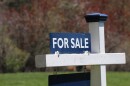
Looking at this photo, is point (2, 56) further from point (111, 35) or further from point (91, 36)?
point (91, 36)

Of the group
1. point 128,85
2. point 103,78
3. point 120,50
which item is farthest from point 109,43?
point 103,78

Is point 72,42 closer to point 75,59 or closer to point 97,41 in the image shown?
point 75,59

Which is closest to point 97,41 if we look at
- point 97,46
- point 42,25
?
point 97,46

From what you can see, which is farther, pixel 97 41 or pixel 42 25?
pixel 42 25

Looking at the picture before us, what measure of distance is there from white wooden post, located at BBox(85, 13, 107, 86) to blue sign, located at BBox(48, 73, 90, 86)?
0.40 feet

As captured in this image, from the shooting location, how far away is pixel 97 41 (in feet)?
15.9

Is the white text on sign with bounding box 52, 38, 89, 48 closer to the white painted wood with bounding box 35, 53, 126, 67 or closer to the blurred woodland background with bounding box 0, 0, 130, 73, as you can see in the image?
the white painted wood with bounding box 35, 53, 126, 67

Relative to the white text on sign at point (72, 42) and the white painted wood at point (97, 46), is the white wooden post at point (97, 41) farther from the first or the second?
the white text on sign at point (72, 42)

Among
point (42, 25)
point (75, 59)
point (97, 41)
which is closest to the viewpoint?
point (75, 59)

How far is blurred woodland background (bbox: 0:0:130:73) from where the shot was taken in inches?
773

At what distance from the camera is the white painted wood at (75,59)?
422 cm

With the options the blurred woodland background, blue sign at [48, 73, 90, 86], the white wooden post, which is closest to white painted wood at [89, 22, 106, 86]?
the white wooden post

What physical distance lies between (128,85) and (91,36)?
24.4 ft

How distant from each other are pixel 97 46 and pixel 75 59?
0.38 metres
